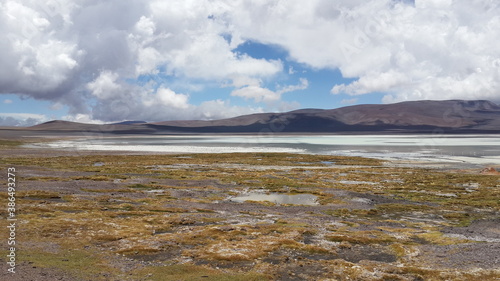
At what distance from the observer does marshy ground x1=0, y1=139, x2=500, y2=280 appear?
16.2 meters

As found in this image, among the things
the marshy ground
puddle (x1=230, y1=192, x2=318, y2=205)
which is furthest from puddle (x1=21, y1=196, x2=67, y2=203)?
puddle (x1=230, y1=192, x2=318, y2=205)

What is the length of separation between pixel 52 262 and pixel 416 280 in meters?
→ 15.4

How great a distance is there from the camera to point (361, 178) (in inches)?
2068

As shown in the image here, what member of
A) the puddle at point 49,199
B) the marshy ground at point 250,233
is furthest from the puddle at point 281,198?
the puddle at point 49,199

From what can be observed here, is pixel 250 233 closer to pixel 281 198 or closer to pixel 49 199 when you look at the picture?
pixel 281 198

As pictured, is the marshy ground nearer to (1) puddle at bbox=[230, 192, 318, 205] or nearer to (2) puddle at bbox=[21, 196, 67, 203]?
(2) puddle at bbox=[21, 196, 67, 203]

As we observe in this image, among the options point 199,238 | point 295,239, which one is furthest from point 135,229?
point 295,239

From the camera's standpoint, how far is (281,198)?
3800cm

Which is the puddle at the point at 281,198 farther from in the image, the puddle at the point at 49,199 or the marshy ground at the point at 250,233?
the puddle at the point at 49,199

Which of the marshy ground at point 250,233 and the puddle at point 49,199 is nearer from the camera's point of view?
the marshy ground at point 250,233

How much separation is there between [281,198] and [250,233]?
15841 mm

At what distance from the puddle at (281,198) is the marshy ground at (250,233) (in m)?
1.07

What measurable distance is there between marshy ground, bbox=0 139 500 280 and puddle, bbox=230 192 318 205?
107 cm

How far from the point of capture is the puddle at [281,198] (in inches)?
1416
